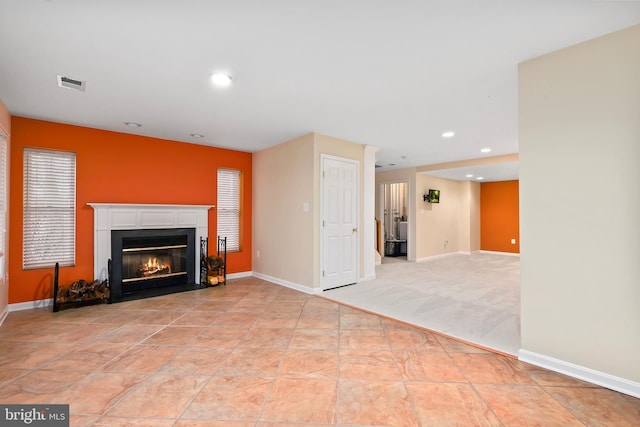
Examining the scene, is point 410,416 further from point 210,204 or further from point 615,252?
point 210,204

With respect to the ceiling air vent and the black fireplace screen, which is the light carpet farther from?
the ceiling air vent

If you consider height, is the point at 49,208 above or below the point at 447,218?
above

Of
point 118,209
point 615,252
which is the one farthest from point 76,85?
point 615,252

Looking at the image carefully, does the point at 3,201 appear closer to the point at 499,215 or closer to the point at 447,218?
the point at 447,218

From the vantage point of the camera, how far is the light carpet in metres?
2.98

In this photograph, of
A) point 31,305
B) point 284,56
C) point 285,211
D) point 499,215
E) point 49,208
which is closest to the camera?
point 284,56

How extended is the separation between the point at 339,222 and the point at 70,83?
11.7ft

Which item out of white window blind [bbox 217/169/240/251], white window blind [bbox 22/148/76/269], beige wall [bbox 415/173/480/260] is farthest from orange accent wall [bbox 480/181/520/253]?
white window blind [bbox 22/148/76/269]

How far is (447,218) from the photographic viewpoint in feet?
28.5

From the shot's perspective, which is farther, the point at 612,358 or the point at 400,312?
the point at 400,312

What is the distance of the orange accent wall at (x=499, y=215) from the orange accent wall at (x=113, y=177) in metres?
7.65

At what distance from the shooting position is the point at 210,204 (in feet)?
17.2

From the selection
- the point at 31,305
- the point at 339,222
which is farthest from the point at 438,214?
the point at 31,305

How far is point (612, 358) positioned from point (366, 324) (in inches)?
74.0
